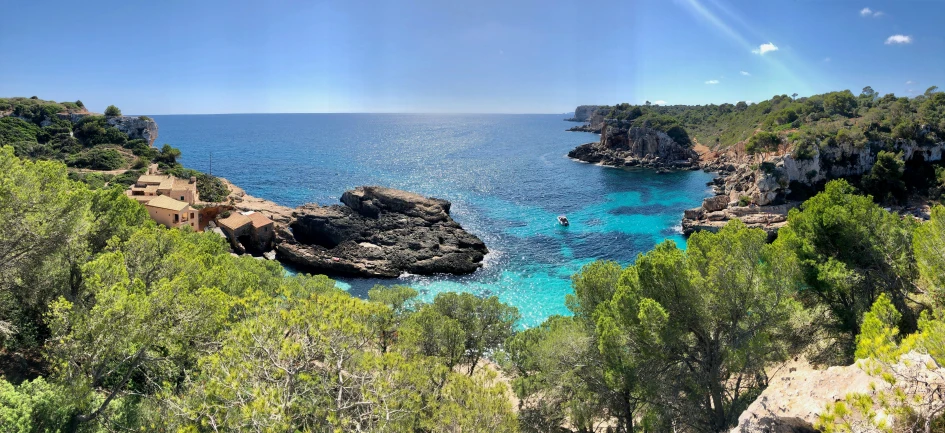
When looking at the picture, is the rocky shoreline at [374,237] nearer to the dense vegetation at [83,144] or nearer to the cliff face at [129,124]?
the dense vegetation at [83,144]

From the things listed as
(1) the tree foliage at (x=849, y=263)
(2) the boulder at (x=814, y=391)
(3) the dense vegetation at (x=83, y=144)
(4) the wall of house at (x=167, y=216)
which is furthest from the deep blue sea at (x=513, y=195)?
(2) the boulder at (x=814, y=391)

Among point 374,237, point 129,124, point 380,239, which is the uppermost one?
point 129,124

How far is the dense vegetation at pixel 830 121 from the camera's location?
2030 inches

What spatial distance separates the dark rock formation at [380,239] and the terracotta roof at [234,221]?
3259mm

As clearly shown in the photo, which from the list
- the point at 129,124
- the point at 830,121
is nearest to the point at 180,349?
the point at 129,124

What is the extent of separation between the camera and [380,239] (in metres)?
41.5

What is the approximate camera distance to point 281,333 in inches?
407

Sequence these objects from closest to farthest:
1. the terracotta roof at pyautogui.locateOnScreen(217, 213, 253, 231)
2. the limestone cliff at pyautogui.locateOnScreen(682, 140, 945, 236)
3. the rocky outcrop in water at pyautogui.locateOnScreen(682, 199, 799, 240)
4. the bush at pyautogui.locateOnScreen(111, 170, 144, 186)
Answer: the terracotta roof at pyautogui.locateOnScreen(217, 213, 253, 231), the rocky outcrop in water at pyautogui.locateOnScreen(682, 199, 799, 240), the bush at pyautogui.locateOnScreen(111, 170, 144, 186), the limestone cliff at pyautogui.locateOnScreen(682, 140, 945, 236)

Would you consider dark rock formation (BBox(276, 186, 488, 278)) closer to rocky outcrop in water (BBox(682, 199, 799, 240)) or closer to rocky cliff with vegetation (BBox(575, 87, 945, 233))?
rocky outcrop in water (BBox(682, 199, 799, 240))

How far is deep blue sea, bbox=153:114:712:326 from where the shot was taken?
118 feet

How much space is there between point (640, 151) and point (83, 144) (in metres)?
98.8

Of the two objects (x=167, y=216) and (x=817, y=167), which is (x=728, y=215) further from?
(x=167, y=216)

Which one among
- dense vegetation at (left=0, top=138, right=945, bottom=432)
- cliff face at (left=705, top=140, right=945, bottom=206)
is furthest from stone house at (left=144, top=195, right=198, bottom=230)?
cliff face at (left=705, top=140, right=945, bottom=206)

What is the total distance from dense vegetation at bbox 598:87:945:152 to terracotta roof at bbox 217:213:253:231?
60.2 metres
